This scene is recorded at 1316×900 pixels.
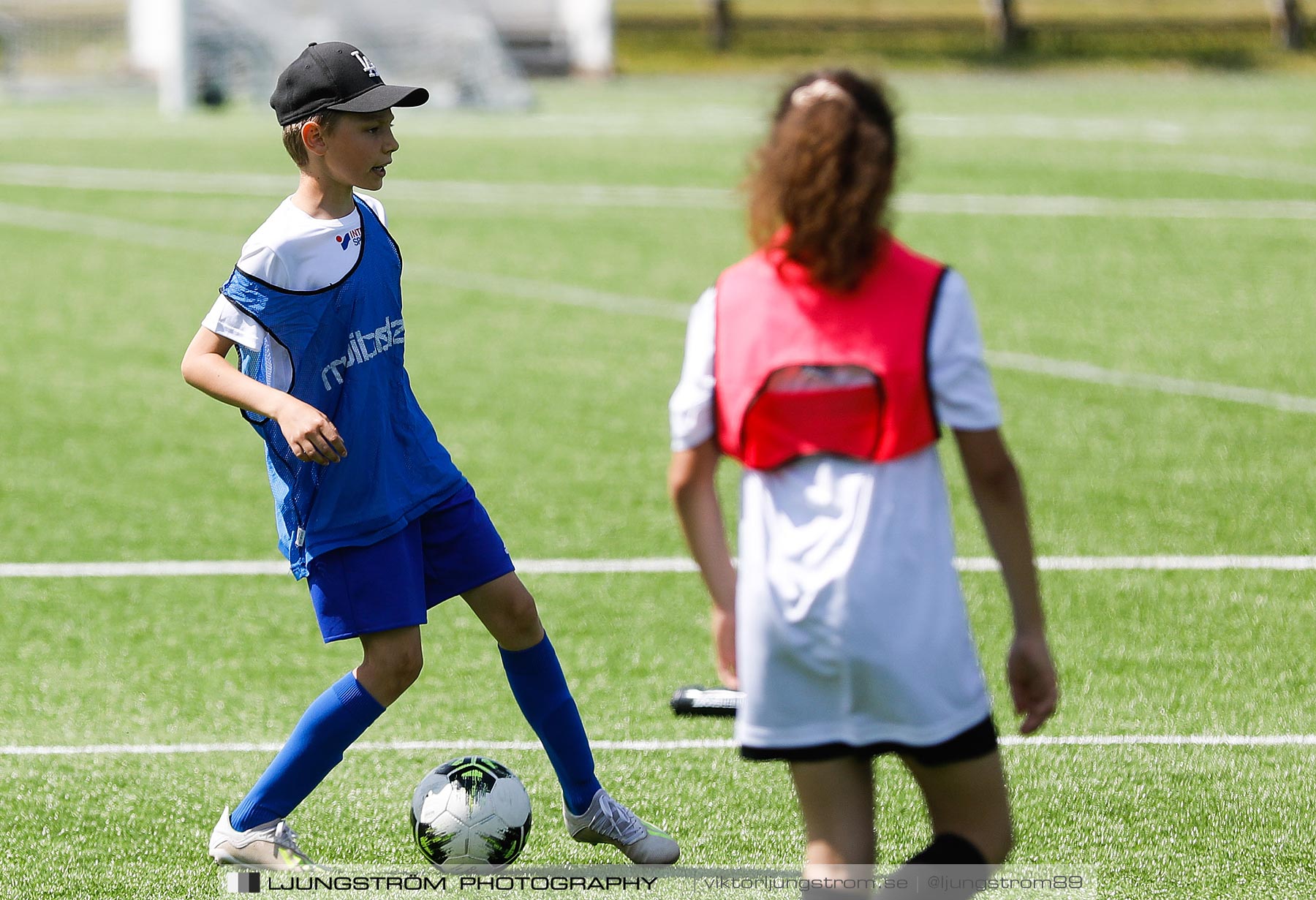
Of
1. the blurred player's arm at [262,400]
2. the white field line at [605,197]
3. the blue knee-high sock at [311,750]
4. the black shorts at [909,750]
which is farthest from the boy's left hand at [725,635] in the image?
the white field line at [605,197]

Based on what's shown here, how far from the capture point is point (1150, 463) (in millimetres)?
8703

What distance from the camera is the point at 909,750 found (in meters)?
2.99

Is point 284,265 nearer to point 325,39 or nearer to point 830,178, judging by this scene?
point 830,178

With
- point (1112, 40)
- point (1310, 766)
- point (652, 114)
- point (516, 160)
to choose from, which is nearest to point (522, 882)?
point (1310, 766)

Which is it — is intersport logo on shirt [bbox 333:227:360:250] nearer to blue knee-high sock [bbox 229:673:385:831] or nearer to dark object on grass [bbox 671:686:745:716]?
blue knee-high sock [bbox 229:673:385:831]

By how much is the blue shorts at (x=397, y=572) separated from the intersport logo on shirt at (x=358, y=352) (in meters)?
0.40

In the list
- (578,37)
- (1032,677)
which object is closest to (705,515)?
(1032,677)

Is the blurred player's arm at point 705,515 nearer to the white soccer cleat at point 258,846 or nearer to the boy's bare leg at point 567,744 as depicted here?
the boy's bare leg at point 567,744

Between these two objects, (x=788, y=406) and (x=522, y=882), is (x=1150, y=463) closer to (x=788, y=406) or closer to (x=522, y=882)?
(x=522, y=882)

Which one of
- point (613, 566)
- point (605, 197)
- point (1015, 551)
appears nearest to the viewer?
point (1015, 551)

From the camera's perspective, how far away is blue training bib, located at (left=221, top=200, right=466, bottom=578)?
3844mm

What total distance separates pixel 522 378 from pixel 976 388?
26.5 ft

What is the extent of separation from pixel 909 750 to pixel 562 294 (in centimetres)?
1086

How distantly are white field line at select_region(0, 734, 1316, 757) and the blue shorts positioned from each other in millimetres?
1239
